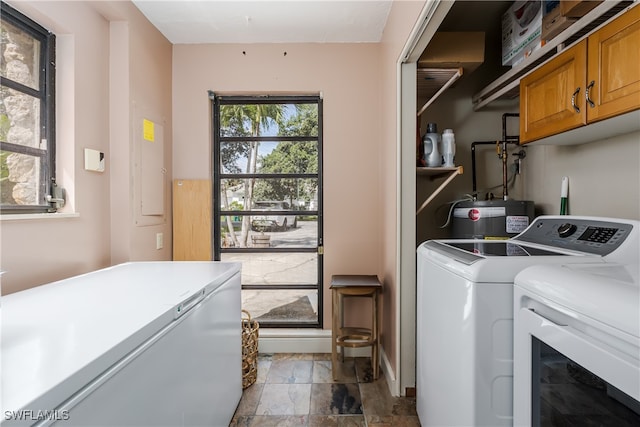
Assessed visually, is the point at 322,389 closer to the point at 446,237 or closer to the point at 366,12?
the point at 446,237

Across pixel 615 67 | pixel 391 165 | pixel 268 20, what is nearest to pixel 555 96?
pixel 615 67

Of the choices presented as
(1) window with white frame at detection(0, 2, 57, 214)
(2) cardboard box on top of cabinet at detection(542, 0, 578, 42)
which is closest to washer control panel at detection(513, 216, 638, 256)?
(2) cardboard box on top of cabinet at detection(542, 0, 578, 42)

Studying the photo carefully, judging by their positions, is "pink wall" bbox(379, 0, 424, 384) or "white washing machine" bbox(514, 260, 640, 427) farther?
"pink wall" bbox(379, 0, 424, 384)

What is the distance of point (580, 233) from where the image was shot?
1.34 m

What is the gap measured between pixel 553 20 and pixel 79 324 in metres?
2.40

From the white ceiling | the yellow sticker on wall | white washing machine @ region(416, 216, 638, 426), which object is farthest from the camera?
the yellow sticker on wall

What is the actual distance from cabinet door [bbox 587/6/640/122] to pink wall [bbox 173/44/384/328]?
144 centimetres

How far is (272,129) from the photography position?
2.83 meters

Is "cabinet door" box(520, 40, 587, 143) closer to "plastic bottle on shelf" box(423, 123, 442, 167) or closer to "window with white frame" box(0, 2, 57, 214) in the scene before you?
"plastic bottle on shelf" box(423, 123, 442, 167)

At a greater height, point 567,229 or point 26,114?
point 26,114

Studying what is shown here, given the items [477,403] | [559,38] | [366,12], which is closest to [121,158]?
[366,12]

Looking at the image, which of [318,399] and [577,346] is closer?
[577,346]

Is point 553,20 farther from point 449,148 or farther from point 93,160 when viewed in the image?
point 93,160

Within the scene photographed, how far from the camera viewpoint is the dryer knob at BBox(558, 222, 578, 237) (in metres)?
1.39
